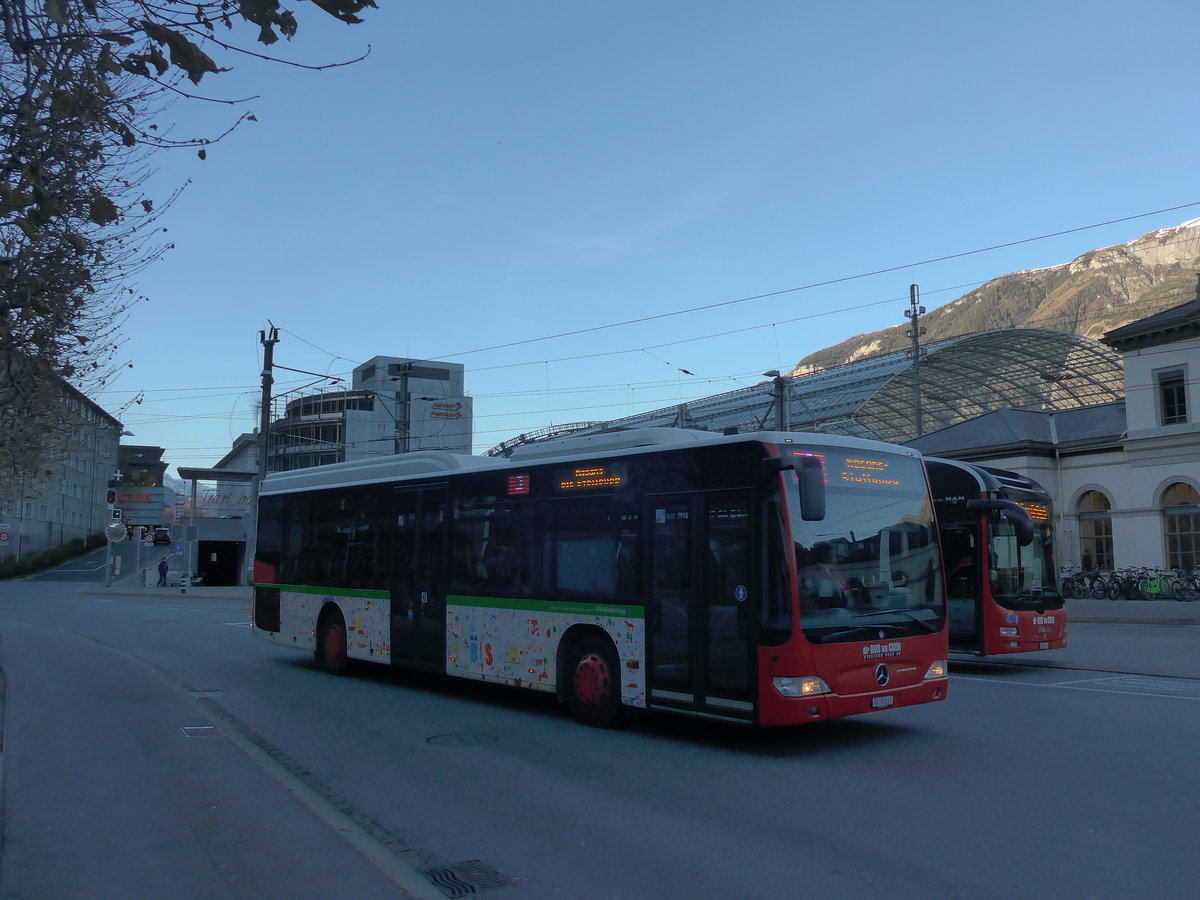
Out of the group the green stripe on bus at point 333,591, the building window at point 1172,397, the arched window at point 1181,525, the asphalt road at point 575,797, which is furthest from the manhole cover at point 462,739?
the building window at point 1172,397

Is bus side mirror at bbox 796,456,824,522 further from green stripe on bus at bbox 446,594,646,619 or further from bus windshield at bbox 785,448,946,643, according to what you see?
green stripe on bus at bbox 446,594,646,619

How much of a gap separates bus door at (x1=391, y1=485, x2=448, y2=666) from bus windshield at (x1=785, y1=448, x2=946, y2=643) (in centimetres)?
556

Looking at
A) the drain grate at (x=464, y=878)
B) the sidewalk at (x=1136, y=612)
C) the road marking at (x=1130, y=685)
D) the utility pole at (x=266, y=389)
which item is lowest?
the drain grate at (x=464, y=878)

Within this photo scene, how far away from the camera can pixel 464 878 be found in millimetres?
5543

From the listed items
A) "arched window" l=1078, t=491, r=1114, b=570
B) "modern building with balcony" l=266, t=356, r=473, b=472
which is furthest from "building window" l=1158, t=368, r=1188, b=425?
"modern building with balcony" l=266, t=356, r=473, b=472

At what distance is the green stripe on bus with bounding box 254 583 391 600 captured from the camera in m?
14.0

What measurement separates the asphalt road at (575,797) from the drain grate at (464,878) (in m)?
0.02

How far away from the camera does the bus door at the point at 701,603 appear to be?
8.91 m

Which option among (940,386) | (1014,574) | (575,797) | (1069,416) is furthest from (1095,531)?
(575,797)

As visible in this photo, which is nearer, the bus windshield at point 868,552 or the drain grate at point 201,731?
the bus windshield at point 868,552

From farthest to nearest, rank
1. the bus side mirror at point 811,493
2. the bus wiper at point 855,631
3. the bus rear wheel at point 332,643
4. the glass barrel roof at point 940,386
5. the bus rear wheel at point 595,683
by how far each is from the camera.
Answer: the glass barrel roof at point 940,386 < the bus rear wheel at point 332,643 < the bus rear wheel at point 595,683 < the bus wiper at point 855,631 < the bus side mirror at point 811,493

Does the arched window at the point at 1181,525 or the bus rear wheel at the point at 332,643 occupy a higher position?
the arched window at the point at 1181,525

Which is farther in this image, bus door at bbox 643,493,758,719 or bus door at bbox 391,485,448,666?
bus door at bbox 391,485,448,666

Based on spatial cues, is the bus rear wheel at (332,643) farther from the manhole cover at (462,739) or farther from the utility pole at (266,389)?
the utility pole at (266,389)
